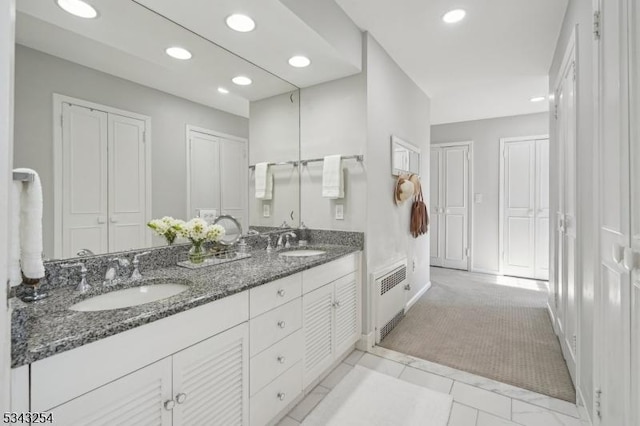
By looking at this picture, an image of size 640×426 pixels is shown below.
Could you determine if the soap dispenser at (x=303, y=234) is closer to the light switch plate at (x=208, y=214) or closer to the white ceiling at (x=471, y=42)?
the light switch plate at (x=208, y=214)

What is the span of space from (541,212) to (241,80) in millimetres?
4586

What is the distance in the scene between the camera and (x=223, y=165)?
6.81 feet

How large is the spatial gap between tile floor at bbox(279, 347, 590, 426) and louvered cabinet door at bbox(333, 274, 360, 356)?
0.58 feet

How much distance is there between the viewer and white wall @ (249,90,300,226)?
Answer: 238cm

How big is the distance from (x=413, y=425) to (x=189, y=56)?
252 cm

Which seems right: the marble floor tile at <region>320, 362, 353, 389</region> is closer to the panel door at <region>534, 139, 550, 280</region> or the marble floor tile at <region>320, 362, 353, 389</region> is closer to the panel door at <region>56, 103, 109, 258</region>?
the panel door at <region>56, 103, 109, 258</region>

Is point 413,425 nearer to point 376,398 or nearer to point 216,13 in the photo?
point 376,398

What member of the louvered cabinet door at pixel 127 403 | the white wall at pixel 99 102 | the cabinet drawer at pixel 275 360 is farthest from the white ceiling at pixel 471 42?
the louvered cabinet door at pixel 127 403

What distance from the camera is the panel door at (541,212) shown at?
14.5ft

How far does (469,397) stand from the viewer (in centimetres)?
183

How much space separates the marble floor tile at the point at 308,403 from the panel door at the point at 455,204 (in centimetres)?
397

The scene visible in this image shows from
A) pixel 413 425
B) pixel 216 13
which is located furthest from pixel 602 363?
pixel 216 13

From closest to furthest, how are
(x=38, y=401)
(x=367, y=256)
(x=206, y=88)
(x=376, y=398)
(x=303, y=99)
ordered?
(x=38, y=401) < (x=376, y=398) < (x=206, y=88) < (x=367, y=256) < (x=303, y=99)

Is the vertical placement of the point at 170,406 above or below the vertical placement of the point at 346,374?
above
